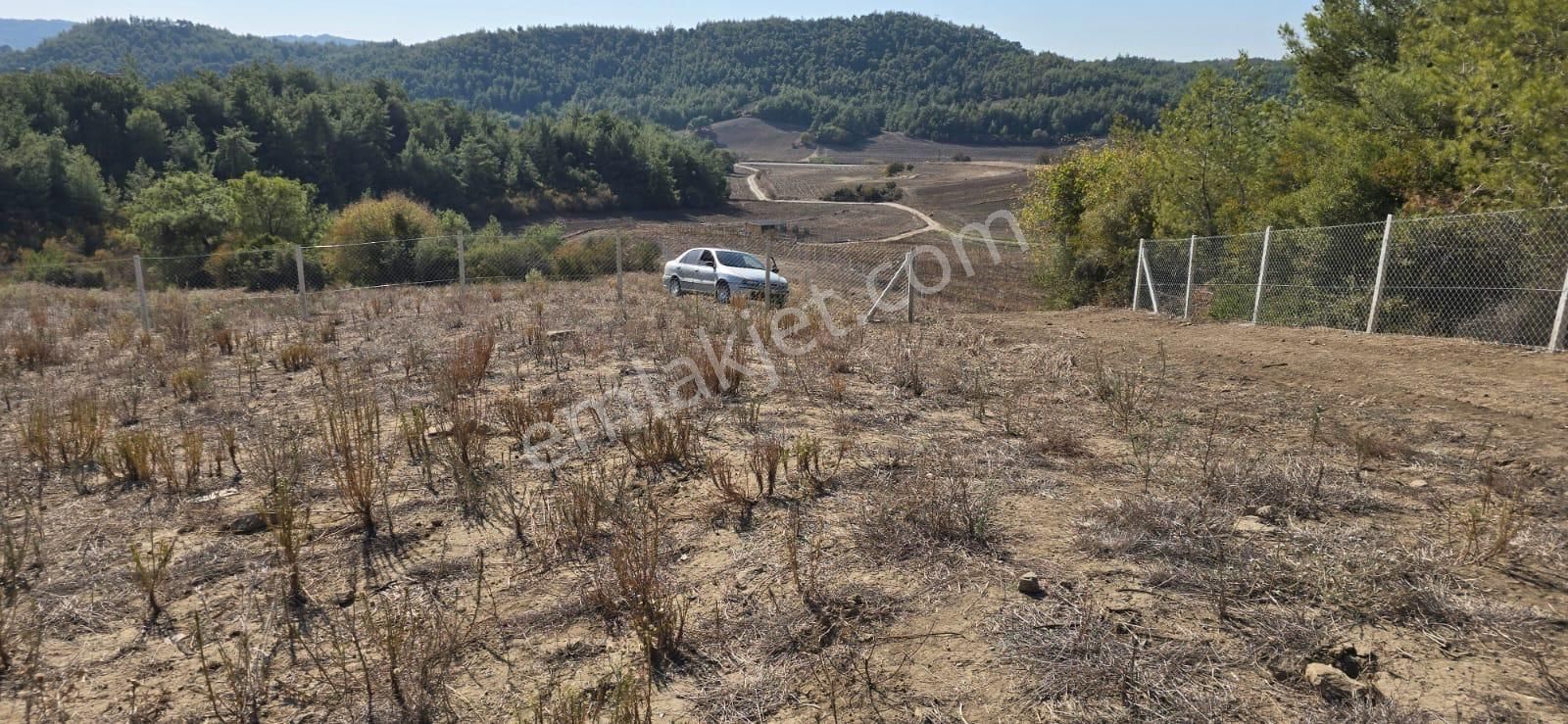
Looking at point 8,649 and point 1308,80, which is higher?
point 1308,80

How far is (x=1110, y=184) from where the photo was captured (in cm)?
1830

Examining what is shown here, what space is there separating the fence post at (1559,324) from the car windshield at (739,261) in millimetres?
11580

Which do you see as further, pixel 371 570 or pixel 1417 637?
pixel 371 570

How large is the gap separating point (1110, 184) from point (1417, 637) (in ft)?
55.6

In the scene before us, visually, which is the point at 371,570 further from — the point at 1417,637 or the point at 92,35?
the point at 92,35

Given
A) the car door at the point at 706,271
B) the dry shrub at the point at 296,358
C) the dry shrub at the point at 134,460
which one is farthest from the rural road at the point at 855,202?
the dry shrub at the point at 134,460

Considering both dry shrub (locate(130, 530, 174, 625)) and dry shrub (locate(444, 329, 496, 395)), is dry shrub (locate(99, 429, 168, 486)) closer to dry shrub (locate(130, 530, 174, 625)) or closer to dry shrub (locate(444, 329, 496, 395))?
dry shrub (locate(130, 530, 174, 625))

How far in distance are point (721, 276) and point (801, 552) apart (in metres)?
12.2

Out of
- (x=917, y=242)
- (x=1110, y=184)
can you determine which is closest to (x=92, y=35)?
(x=917, y=242)

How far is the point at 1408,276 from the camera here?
9609 millimetres

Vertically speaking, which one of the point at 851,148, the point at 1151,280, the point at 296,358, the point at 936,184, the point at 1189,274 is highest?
the point at 851,148

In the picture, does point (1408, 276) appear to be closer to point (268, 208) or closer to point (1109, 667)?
point (1109, 667)

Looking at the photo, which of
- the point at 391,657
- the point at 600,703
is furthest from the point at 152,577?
the point at 600,703

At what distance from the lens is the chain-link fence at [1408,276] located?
802cm
